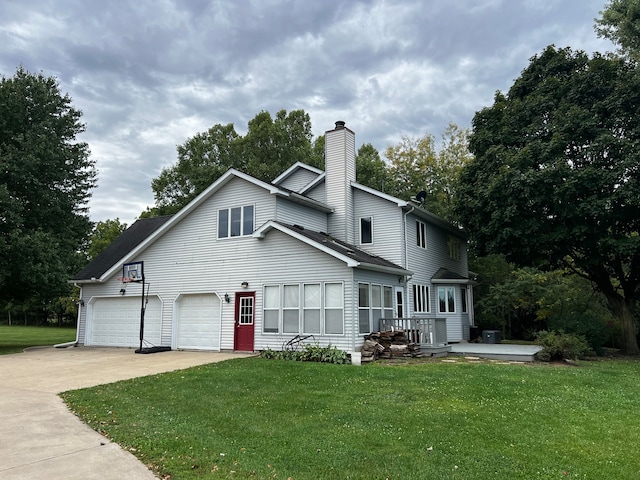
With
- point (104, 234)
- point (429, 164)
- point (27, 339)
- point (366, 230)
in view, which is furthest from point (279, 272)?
point (104, 234)

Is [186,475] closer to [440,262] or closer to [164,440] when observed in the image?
[164,440]

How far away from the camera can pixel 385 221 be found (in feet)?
61.4

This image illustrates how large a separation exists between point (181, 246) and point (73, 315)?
132 feet

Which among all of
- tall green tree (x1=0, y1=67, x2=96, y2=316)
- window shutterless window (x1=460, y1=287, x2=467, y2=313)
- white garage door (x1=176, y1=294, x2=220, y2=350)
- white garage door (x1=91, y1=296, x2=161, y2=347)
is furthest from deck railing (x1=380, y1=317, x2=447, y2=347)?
tall green tree (x1=0, y1=67, x2=96, y2=316)

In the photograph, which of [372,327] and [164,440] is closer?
[164,440]

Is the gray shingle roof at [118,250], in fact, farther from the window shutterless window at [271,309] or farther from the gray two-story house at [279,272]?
the window shutterless window at [271,309]

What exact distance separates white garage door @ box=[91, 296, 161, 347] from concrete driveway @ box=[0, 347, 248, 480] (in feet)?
12.7

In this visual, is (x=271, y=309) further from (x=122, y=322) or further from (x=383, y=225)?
(x=122, y=322)

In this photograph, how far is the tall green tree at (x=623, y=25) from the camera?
19.9 metres

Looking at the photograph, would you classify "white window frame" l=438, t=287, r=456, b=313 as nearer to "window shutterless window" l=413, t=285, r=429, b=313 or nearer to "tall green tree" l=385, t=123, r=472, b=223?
"window shutterless window" l=413, t=285, r=429, b=313

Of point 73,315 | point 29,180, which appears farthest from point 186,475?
point 73,315

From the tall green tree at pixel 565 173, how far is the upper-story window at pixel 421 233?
5.73ft

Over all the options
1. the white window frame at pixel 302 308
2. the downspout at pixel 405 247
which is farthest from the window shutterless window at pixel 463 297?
the white window frame at pixel 302 308

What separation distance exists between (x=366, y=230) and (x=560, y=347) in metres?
8.24
